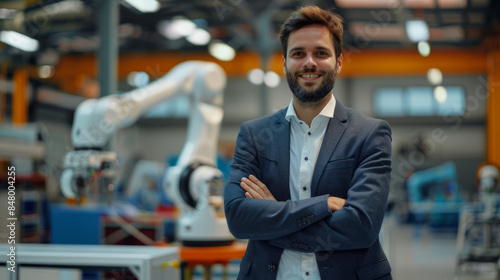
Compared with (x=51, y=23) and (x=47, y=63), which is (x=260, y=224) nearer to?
(x=51, y=23)

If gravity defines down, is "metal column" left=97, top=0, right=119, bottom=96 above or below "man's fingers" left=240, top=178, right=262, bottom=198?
above

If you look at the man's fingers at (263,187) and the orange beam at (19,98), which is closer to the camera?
the man's fingers at (263,187)

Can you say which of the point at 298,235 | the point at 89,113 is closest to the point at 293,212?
the point at 298,235

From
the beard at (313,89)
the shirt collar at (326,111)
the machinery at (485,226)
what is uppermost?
the beard at (313,89)

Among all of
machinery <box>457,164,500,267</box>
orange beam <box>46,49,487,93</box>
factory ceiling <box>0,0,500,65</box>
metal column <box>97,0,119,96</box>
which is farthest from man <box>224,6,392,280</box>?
orange beam <box>46,49,487,93</box>

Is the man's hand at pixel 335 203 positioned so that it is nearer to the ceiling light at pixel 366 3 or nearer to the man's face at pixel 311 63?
the man's face at pixel 311 63

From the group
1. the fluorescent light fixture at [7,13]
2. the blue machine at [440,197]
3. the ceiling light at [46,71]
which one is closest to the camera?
the fluorescent light fixture at [7,13]

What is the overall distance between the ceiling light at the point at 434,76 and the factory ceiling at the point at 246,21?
0.86 metres

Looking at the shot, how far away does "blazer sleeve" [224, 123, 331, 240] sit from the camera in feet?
5.04

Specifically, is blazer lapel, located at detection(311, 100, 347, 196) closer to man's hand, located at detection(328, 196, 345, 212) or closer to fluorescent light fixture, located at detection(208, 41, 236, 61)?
man's hand, located at detection(328, 196, 345, 212)

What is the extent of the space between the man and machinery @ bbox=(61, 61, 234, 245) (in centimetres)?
118

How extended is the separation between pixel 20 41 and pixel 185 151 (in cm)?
890

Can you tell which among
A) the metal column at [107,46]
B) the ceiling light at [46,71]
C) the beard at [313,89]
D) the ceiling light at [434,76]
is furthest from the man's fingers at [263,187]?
the ceiling light at [46,71]

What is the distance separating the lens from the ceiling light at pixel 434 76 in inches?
578
